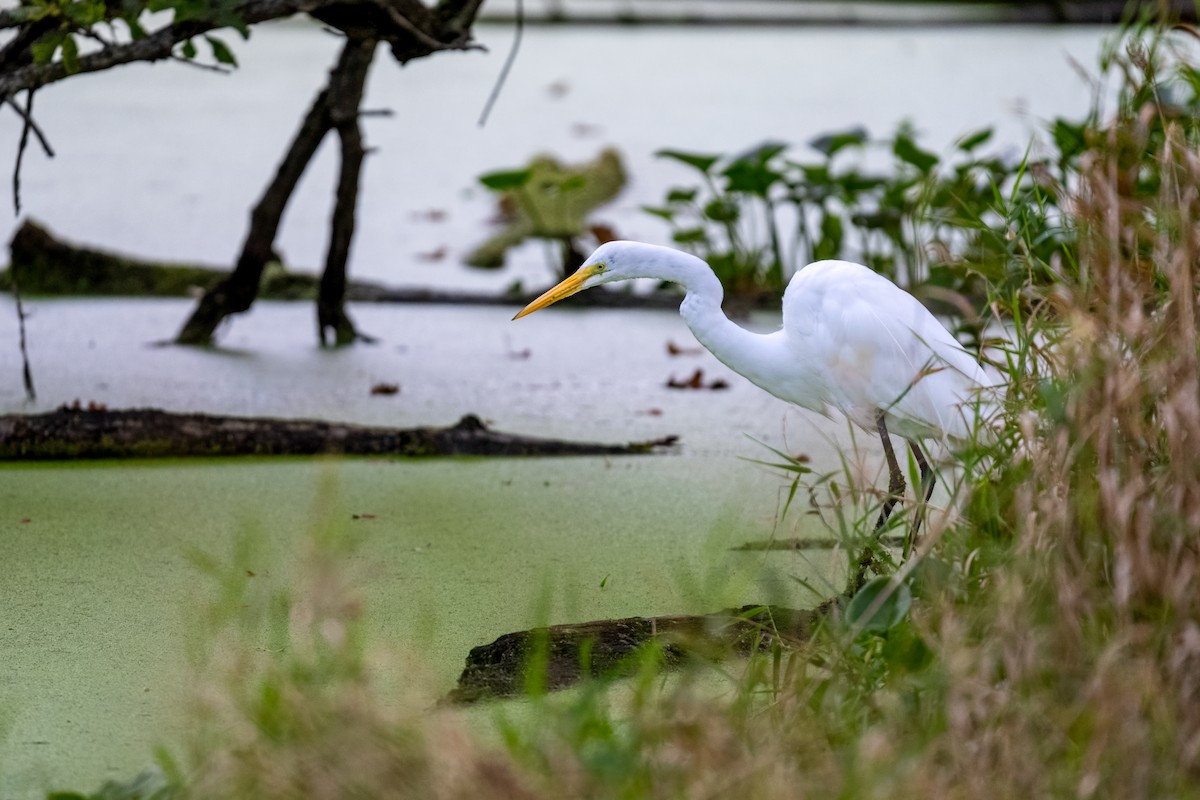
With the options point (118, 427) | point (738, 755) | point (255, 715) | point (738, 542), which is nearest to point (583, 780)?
point (738, 755)

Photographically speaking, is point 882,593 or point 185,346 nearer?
point 882,593

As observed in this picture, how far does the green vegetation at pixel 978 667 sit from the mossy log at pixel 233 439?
2.69 ft

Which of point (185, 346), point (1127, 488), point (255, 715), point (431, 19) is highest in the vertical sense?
point (431, 19)

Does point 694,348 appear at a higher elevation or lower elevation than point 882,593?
lower

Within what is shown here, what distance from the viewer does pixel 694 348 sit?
137 inches

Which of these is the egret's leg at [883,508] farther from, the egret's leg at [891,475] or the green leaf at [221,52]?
the green leaf at [221,52]

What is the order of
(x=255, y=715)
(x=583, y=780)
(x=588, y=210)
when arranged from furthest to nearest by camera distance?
(x=588, y=210)
(x=255, y=715)
(x=583, y=780)

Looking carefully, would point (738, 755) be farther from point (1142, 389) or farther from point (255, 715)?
point (1142, 389)

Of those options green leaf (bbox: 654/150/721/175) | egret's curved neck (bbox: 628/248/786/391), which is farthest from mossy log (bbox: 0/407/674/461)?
green leaf (bbox: 654/150/721/175)

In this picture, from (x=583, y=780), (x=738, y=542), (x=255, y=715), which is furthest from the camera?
(x=738, y=542)

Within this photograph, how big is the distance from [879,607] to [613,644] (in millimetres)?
414

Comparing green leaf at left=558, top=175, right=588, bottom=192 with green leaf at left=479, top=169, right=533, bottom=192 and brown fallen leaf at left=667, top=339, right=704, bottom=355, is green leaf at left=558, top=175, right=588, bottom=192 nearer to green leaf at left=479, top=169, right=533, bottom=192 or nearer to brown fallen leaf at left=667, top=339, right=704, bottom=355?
green leaf at left=479, top=169, right=533, bottom=192

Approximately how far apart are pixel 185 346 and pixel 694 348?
47.6 inches

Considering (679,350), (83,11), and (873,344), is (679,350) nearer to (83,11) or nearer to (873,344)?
(873,344)
